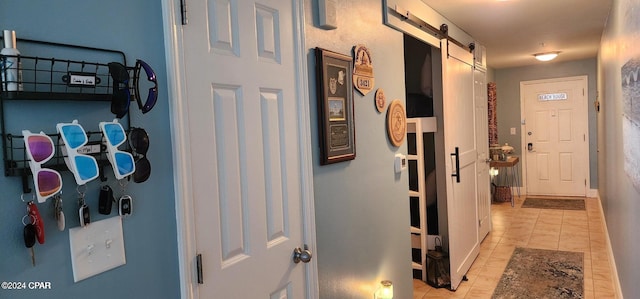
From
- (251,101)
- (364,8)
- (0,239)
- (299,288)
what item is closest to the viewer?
(0,239)

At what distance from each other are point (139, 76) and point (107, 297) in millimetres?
572

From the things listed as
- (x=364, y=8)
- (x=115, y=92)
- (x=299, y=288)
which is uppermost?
(x=364, y=8)

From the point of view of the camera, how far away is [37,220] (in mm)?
895

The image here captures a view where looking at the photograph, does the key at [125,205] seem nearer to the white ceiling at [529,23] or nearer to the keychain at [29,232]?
the keychain at [29,232]

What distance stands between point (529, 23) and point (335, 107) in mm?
3039

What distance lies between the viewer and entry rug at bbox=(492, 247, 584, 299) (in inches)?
134

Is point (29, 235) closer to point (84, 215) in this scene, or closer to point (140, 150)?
point (84, 215)

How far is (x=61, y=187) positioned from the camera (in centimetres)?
93

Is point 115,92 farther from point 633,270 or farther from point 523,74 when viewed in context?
point 523,74

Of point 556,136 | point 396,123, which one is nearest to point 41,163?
point 396,123

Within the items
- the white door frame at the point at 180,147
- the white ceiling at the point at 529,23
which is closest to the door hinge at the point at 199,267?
the white door frame at the point at 180,147

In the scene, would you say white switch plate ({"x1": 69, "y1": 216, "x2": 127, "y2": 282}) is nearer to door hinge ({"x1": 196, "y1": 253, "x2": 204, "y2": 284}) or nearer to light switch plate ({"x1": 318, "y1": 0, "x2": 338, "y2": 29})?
door hinge ({"x1": 196, "y1": 253, "x2": 204, "y2": 284})

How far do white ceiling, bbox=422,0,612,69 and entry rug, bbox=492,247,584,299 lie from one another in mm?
2324

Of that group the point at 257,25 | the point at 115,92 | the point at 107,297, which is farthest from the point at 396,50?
the point at 107,297
